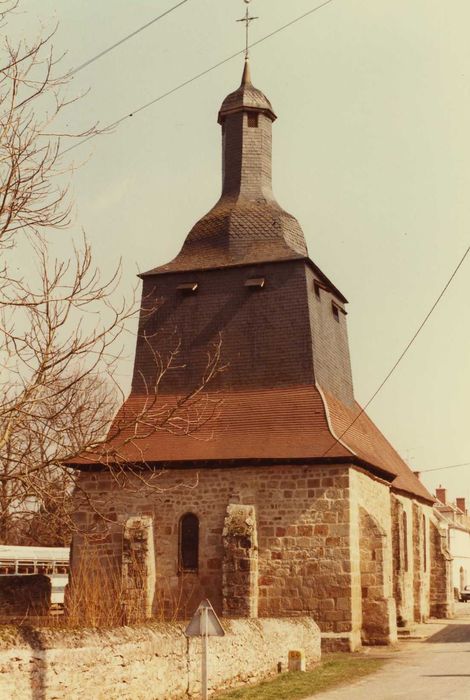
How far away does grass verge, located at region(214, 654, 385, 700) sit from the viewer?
12227 millimetres

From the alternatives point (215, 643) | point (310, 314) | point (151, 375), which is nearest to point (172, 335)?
point (151, 375)

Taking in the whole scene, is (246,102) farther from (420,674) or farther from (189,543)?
(420,674)

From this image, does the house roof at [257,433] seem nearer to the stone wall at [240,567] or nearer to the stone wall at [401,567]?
the stone wall at [240,567]

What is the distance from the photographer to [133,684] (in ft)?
34.7

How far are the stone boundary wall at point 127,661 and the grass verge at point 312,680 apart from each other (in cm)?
30

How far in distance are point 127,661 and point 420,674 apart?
248 inches

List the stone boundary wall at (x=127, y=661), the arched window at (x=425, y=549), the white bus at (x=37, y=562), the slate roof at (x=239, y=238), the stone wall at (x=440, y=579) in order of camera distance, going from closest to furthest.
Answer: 1. the stone boundary wall at (x=127, y=661)
2. the slate roof at (x=239, y=238)
3. the arched window at (x=425, y=549)
4. the stone wall at (x=440, y=579)
5. the white bus at (x=37, y=562)

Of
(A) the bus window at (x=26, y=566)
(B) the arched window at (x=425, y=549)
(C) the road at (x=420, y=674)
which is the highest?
(B) the arched window at (x=425, y=549)

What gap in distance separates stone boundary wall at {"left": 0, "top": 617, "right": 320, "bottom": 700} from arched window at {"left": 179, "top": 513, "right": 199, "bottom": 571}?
19.6ft

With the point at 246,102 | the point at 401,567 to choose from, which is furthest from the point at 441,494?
the point at 246,102

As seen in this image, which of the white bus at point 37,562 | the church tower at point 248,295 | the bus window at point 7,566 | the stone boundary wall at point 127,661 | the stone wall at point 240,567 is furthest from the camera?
the bus window at point 7,566

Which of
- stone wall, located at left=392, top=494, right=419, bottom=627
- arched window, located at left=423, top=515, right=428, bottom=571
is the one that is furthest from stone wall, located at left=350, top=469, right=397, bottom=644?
arched window, located at left=423, top=515, right=428, bottom=571

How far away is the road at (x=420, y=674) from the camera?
12250 millimetres

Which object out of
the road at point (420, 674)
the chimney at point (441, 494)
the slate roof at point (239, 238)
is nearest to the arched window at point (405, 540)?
the road at point (420, 674)
